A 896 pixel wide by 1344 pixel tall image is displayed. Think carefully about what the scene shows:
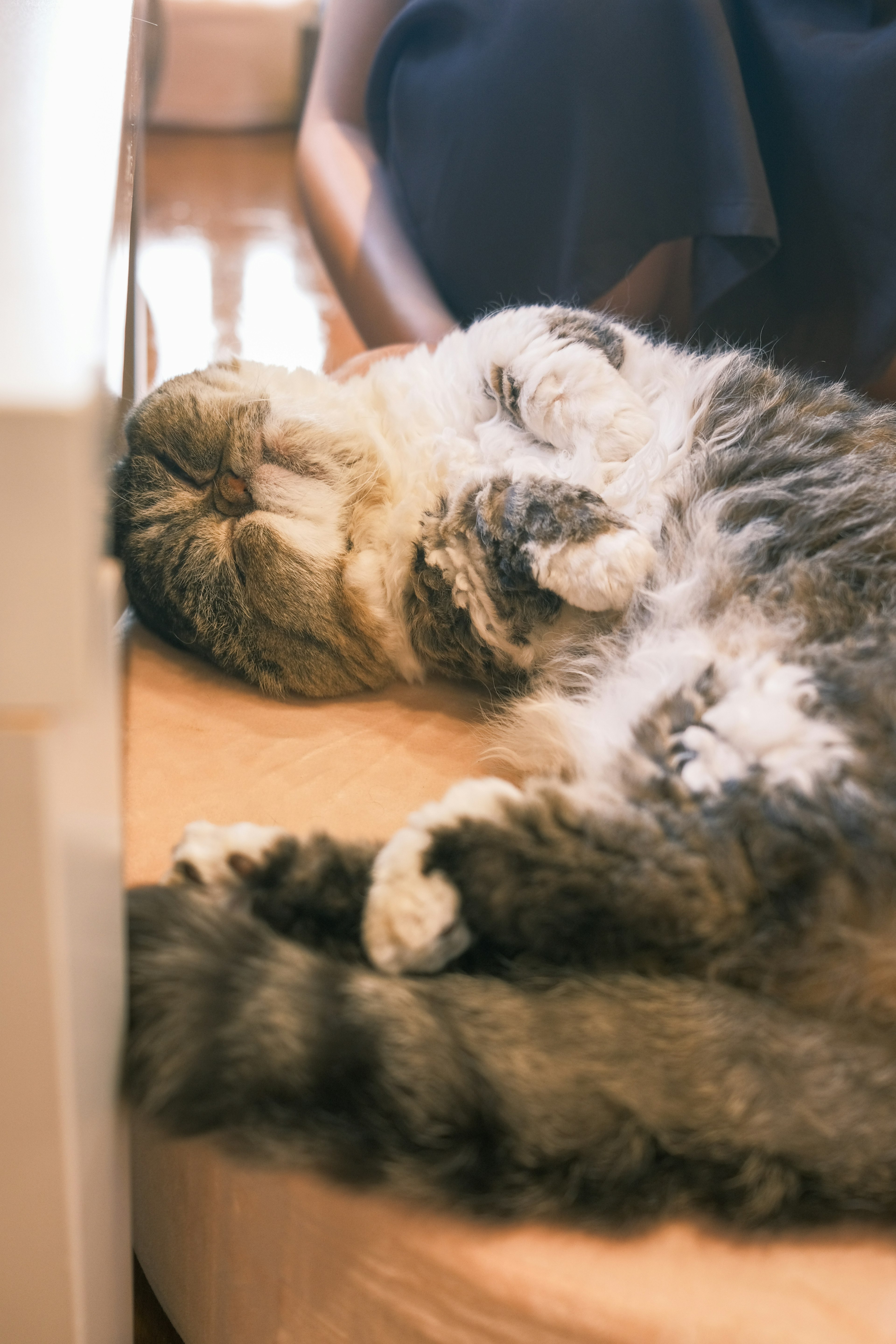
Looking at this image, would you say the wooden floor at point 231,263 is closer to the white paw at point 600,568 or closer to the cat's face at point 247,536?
the cat's face at point 247,536

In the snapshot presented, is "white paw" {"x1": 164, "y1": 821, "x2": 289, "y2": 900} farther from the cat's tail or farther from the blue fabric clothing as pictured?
the blue fabric clothing

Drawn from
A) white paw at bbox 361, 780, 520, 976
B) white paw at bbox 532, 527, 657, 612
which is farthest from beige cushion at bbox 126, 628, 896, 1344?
white paw at bbox 532, 527, 657, 612

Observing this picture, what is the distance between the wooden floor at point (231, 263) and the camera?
3295mm

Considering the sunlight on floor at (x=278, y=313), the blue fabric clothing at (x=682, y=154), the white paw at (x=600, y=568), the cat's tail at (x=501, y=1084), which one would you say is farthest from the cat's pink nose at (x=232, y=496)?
the sunlight on floor at (x=278, y=313)

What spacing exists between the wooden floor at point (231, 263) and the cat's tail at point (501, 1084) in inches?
87.9

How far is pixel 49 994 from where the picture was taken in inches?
19.2

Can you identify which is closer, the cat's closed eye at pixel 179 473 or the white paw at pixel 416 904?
the white paw at pixel 416 904

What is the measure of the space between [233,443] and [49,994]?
1.03m

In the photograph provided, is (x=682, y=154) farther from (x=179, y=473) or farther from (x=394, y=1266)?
(x=394, y=1266)

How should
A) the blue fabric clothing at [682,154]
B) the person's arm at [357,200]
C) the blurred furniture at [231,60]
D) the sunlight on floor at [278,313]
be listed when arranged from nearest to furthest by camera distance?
the blue fabric clothing at [682,154]
the person's arm at [357,200]
the sunlight on floor at [278,313]
the blurred furniture at [231,60]

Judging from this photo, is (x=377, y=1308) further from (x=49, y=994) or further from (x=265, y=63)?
(x=265, y=63)

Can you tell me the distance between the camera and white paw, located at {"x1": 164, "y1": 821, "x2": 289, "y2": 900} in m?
0.91

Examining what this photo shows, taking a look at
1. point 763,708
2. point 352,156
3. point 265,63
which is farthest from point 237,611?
point 265,63

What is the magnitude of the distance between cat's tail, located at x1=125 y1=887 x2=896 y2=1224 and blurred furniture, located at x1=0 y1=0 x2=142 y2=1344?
2.8 inches
